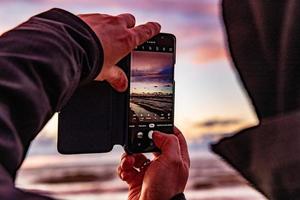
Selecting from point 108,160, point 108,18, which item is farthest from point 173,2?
point 108,18

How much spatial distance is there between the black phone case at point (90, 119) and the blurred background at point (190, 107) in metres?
0.16

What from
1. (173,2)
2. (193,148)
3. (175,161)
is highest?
(173,2)

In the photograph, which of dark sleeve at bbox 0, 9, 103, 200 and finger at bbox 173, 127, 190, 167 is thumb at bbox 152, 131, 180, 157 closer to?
finger at bbox 173, 127, 190, 167

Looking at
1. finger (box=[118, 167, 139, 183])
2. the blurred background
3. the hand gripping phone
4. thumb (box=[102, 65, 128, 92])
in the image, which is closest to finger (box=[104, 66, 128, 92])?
thumb (box=[102, 65, 128, 92])

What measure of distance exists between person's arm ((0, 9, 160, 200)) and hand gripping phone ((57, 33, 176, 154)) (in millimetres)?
396

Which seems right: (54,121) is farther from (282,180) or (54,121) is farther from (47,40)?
(47,40)

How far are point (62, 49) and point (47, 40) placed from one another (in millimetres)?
12

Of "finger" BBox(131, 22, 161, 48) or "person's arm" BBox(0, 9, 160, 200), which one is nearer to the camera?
"person's arm" BBox(0, 9, 160, 200)

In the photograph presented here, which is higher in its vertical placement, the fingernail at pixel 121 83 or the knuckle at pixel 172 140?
the fingernail at pixel 121 83

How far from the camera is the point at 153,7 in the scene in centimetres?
111

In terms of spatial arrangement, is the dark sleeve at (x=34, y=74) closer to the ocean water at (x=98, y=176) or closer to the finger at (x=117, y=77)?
the finger at (x=117, y=77)

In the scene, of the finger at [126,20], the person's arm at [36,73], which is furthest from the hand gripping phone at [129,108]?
the person's arm at [36,73]

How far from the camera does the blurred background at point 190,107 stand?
3.41 feet

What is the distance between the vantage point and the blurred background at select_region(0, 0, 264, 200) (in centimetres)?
104
